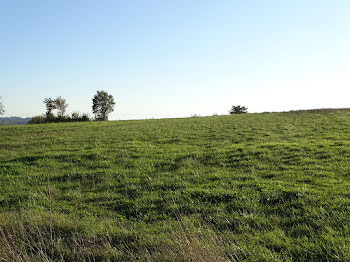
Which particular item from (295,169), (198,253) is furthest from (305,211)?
(295,169)

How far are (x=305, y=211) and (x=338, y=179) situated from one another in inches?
143

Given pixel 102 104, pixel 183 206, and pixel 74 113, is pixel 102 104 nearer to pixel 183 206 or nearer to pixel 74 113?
pixel 74 113

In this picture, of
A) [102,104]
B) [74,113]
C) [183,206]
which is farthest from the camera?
[102,104]

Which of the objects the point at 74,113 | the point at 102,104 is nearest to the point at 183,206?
the point at 74,113

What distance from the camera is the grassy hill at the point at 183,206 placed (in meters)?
5.39

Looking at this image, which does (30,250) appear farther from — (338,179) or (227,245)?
(338,179)

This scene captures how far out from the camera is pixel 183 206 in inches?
303

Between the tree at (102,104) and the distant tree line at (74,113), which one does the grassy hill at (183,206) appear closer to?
the distant tree line at (74,113)

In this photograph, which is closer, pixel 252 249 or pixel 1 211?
pixel 252 249

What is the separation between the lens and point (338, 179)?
9367 millimetres

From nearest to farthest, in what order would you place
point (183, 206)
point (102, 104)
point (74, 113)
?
point (183, 206) → point (74, 113) → point (102, 104)

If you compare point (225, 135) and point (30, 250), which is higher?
point (225, 135)

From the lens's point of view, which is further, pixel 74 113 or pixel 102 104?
pixel 102 104

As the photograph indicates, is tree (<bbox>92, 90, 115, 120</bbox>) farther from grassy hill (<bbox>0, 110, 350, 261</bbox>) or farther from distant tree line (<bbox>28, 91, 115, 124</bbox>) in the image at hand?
grassy hill (<bbox>0, 110, 350, 261</bbox>)
